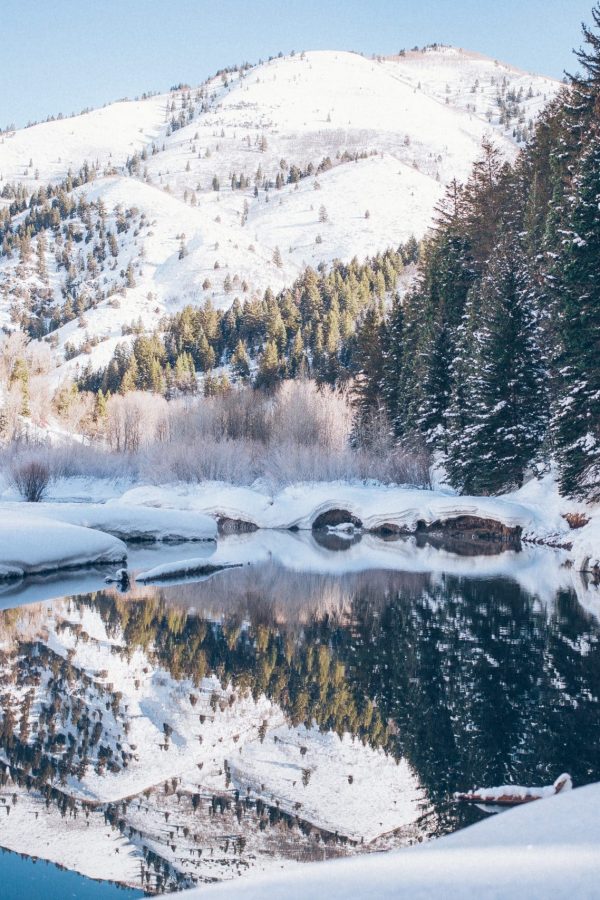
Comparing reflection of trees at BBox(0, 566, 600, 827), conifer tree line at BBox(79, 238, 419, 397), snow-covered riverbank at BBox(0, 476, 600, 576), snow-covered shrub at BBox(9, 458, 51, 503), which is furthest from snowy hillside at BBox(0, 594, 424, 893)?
conifer tree line at BBox(79, 238, 419, 397)

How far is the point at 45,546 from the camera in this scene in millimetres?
19984

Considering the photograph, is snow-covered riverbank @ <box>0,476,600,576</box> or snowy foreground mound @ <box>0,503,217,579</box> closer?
snowy foreground mound @ <box>0,503,217,579</box>

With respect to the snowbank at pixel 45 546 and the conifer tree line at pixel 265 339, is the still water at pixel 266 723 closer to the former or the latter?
the snowbank at pixel 45 546

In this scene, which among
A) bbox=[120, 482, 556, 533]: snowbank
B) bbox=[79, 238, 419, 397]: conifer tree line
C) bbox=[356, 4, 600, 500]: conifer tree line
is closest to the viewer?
bbox=[356, 4, 600, 500]: conifer tree line

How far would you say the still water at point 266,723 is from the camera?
5.52m

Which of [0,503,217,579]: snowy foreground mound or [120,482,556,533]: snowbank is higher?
[0,503,217,579]: snowy foreground mound

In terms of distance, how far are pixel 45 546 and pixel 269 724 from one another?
13413mm

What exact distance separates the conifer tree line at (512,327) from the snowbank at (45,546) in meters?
13.3

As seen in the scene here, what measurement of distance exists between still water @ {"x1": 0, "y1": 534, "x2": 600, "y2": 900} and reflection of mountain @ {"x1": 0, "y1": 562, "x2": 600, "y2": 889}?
0.08 feet

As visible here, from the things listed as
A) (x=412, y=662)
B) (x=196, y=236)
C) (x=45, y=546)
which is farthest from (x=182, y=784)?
(x=196, y=236)

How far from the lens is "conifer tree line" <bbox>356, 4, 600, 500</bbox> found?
22453 millimetres

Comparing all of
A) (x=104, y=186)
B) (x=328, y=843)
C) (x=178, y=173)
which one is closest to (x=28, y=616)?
(x=328, y=843)

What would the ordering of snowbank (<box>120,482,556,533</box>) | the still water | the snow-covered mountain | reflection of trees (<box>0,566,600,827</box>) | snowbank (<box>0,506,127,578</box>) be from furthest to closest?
the snow-covered mountain, snowbank (<box>120,482,556,533</box>), snowbank (<box>0,506,127,578</box>), reflection of trees (<box>0,566,600,827</box>), the still water

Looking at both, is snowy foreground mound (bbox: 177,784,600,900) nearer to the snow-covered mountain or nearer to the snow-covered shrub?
the snow-covered shrub
